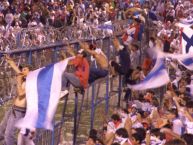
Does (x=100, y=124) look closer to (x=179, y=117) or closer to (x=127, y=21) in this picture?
(x=179, y=117)

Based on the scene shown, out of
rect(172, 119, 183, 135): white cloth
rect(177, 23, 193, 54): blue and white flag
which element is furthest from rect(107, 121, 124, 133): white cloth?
rect(177, 23, 193, 54): blue and white flag

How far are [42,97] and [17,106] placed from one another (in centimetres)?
157

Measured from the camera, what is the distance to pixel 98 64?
13383mm

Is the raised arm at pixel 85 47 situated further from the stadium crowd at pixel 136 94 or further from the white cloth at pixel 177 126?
the white cloth at pixel 177 126

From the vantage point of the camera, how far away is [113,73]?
14273 millimetres

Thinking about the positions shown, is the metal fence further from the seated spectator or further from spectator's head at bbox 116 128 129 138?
spectator's head at bbox 116 128 129 138

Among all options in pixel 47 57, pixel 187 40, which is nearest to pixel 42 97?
pixel 47 57

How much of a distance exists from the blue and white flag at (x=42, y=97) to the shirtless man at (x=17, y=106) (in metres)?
0.94

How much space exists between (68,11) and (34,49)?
19541mm

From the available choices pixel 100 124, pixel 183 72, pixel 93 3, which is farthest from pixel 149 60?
pixel 93 3

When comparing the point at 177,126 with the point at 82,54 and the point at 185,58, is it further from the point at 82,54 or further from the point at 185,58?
the point at 185,58

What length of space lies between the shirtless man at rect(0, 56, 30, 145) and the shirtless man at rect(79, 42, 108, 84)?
7.58ft

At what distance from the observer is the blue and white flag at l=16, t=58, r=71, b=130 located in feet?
26.7

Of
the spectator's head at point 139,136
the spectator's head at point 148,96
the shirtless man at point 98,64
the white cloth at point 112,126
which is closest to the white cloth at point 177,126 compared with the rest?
the spectator's head at point 139,136
